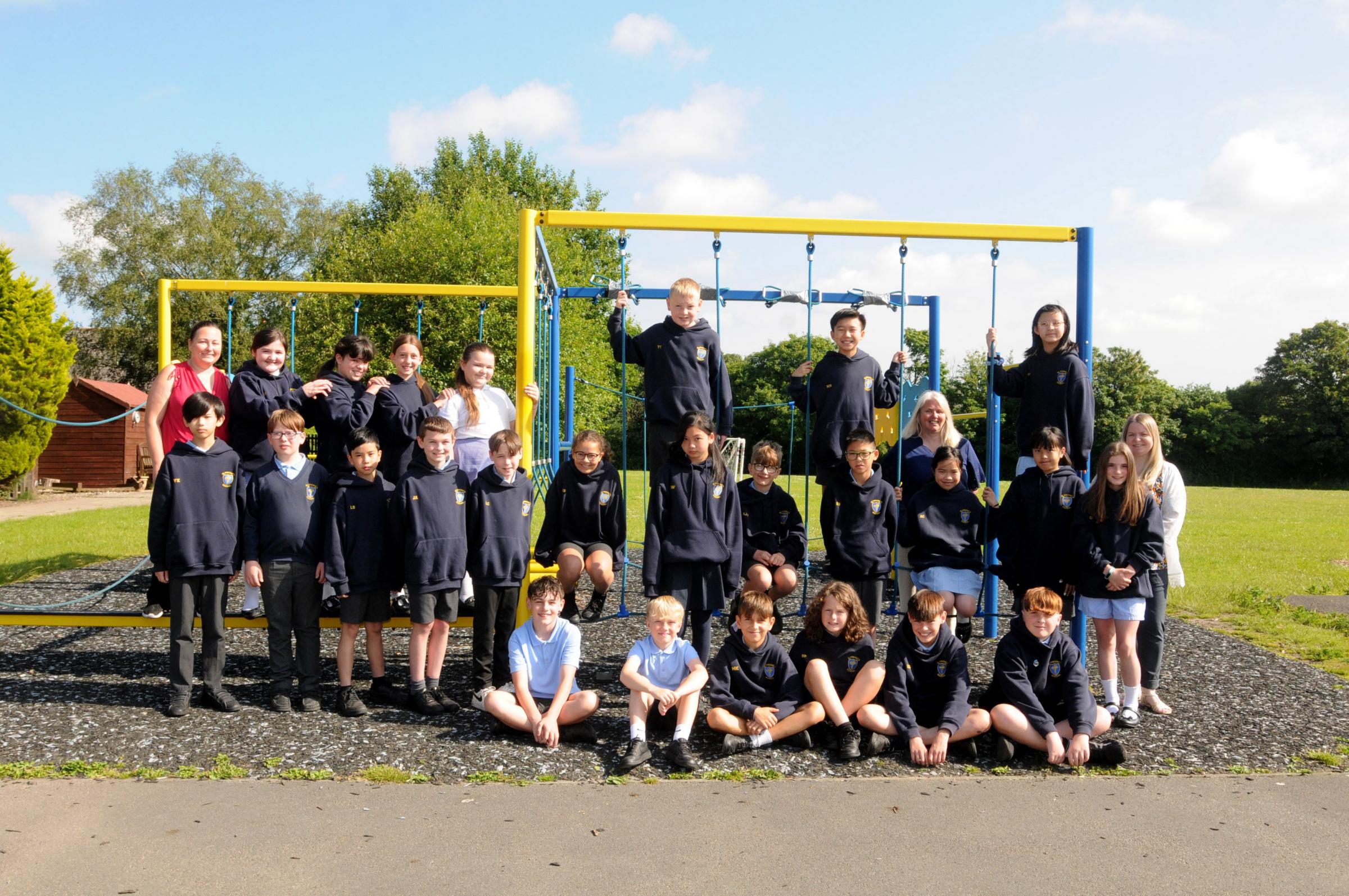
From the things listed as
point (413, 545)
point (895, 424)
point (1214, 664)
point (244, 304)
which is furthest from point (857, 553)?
point (244, 304)

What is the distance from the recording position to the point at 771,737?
14.4 feet

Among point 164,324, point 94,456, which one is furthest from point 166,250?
point 164,324

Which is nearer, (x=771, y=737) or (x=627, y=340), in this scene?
(x=771, y=737)

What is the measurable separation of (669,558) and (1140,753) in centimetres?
234

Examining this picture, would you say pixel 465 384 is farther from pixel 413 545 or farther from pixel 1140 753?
pixel 1140 753

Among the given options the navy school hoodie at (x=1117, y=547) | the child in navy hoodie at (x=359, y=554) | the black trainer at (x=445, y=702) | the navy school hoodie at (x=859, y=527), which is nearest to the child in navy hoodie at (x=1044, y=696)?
the navy school hoodie at (x=1117, y=547)

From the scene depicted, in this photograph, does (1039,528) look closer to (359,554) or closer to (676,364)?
(676,364)

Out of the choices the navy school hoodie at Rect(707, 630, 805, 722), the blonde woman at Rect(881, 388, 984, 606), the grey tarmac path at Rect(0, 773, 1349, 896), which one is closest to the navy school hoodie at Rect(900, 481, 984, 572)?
the blonde woman at Rect(881, 388, 984, 606)

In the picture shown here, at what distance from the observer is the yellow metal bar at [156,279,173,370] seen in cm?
761

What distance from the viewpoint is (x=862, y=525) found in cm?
513

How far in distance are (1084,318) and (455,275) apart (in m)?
20.9

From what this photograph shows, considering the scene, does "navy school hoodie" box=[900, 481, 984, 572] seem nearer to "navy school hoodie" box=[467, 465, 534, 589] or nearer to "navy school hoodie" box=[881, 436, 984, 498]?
"navy school hoodie" box=[881, 436, 984, 498]

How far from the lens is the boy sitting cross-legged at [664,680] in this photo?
433 cm

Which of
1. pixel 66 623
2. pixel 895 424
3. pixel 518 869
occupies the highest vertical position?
pixel 895 424
